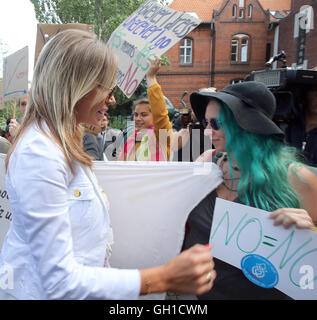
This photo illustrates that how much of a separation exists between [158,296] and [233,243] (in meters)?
0.64

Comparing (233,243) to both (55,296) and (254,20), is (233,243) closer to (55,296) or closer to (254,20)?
(55,296)

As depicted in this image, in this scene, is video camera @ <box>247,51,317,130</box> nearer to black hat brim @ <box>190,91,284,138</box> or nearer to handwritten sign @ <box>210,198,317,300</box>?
black hat brim @ <box>190,91,284,138</box>

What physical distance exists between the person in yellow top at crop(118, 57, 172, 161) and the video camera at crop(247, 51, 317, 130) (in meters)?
0.85

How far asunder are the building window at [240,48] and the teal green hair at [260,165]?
21.1 metres

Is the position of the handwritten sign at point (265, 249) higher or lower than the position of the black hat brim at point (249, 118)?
lower

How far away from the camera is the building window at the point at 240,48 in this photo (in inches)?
792

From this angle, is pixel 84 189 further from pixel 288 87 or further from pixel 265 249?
pixel 288 87

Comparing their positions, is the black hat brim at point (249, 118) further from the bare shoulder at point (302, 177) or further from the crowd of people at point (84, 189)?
the bare shoulder at point (302, 177)

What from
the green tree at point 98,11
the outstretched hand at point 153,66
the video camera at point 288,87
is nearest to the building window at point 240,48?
the green tree at point 98,11

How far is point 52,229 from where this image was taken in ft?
2.22

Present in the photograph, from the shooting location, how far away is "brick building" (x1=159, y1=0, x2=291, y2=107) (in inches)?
783

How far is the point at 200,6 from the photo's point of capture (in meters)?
22.5

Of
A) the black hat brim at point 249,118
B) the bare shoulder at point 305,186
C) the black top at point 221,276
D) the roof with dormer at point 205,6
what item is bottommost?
the black top at point 221,276

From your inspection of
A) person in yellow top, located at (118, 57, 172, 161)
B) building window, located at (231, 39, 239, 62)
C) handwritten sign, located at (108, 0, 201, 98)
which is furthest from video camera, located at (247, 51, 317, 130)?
building window, located at (231, 39, 239, 62)
